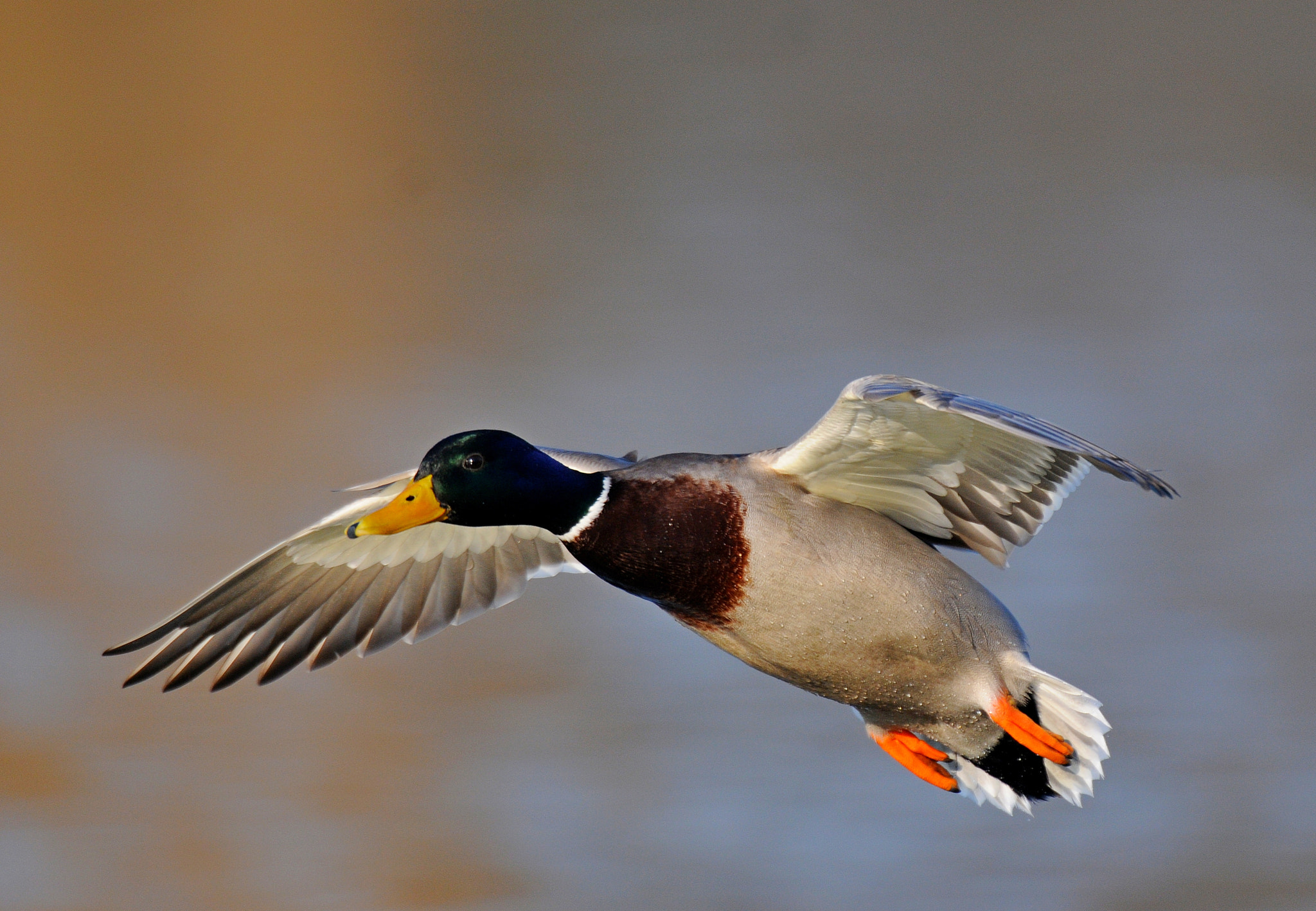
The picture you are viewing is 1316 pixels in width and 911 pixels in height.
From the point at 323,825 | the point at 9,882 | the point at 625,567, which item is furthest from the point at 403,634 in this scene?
the point at 9,882

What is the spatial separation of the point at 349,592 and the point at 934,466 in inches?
63.8

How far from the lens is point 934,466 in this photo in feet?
12.1

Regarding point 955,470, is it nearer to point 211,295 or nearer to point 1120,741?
point 1120,741

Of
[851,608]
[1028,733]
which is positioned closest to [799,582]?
[851,608]

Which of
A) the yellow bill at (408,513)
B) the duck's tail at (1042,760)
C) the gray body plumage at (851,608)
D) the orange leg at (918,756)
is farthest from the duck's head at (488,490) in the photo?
the duck's tail at (1042,760)

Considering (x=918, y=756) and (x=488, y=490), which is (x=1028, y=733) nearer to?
(x=918, y=756)

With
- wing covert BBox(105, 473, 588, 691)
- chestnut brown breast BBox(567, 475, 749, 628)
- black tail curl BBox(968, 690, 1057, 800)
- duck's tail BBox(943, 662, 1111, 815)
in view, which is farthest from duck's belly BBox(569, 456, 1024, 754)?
wing covert BBox(105, 473, 588, 691)

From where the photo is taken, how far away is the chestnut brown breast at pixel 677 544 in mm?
3545

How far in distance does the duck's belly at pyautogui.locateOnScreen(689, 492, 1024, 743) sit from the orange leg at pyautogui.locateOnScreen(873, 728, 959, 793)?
5.8 inches

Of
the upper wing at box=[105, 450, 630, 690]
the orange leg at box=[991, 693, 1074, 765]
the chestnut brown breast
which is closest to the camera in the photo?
the chestnut brown breast

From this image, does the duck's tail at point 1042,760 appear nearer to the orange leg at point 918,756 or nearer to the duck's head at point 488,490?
the orange leg at point 918,756

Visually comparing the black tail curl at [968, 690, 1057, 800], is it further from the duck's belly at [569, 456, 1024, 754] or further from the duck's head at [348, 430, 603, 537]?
the duck's head at [348, 430, 603, 537]

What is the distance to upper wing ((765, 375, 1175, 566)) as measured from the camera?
339 cm

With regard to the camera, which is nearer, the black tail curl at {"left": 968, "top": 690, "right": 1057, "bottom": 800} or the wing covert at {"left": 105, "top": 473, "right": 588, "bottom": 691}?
the black tail curl at {"left": 968, "top": 690, "right": 1057, "bottom": 800}
